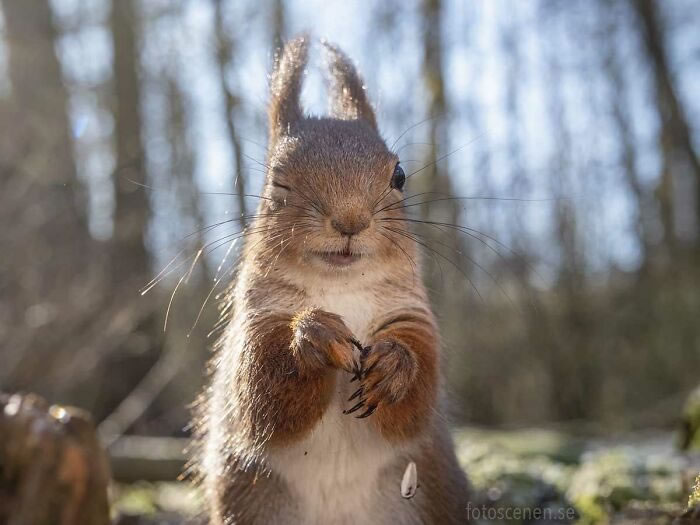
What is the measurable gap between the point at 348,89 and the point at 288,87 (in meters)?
0.28

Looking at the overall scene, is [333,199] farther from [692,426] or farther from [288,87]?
[692,426]

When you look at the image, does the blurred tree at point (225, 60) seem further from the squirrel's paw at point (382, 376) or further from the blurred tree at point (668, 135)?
the blurred tree at point (668, 135)

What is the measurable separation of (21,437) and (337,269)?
4.99 ft

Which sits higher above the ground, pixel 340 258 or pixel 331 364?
pixel 340 258

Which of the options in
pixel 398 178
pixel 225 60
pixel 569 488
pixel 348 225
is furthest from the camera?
pixel 225 60

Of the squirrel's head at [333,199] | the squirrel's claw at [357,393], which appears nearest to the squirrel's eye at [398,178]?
the squirrel's head at [333,199]

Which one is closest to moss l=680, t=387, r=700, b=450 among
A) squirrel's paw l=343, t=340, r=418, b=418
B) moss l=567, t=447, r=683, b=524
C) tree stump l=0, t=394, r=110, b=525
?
moss l=567, t=447, r=683, b=524

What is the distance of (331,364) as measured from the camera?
7.26 feet

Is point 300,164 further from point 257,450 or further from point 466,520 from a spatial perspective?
point 466,520

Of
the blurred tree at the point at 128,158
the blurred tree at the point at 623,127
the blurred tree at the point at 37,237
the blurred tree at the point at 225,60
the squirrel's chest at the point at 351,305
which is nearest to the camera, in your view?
the squirrel's chest at the point at 351,305

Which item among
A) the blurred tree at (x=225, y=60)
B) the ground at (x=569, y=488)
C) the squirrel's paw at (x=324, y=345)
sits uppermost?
the blurred tree at (x=225, y=60)

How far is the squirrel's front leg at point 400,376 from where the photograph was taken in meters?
2.22

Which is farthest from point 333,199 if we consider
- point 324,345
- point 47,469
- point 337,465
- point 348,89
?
point 47,469

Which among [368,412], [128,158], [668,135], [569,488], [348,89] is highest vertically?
[128,158]
